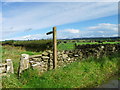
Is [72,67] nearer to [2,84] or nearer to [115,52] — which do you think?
[2,84]

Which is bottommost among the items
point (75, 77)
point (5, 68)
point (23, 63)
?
point (75, 77)

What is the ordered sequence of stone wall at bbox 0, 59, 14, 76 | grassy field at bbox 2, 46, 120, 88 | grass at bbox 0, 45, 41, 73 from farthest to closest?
grass at bbox 0, 45, 41, 73
stone wall at bbox 0, 59, 14, 76
grassy field at bbox 2, 46, 120, 88

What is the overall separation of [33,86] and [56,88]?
36.9 inches

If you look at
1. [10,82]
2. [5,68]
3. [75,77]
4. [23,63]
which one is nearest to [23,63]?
[23,63]

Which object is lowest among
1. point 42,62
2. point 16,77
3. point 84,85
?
point 84,85

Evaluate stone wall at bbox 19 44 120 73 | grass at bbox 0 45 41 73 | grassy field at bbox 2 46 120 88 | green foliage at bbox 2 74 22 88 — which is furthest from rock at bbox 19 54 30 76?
grass at bbox 0 45 41 73

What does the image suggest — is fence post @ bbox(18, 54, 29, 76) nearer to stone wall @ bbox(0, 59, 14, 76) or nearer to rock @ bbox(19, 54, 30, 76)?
rock @ bbox(19, 54, 30, 76)

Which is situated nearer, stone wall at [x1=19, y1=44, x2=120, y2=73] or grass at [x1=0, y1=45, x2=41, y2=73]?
stone wall at [x1=19, y1=44, x2=120, y2=73]

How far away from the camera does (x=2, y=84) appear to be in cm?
584

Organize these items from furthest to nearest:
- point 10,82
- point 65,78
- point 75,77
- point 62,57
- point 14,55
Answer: point 14,55
point 62,57
point 75,77
point 65,78
point 10,82

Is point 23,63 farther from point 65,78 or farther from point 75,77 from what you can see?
point 75,77

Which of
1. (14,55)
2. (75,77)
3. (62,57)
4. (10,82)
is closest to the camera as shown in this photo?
(10,82)

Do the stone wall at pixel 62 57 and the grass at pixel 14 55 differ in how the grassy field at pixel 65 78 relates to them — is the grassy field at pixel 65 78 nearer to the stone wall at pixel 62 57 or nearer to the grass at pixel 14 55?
the grass at pixel 14 55

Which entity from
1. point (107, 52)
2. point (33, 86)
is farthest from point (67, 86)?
point (107, 52)
